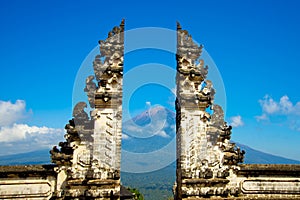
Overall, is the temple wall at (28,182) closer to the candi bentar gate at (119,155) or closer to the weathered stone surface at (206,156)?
the candi bentar gate at (119,155)

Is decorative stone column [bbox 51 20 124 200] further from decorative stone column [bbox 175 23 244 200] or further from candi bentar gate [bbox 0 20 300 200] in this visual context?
decorative stone column [bbox 175 23 244 200]

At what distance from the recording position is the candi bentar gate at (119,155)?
1181 cm

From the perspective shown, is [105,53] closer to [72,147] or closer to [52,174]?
[72,147]

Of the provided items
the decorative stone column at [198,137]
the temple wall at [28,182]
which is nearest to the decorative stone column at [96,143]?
the temple wall at [28,182]

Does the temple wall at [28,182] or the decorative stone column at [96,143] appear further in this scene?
the temple wall at [28,182]

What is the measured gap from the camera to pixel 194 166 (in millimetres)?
12359

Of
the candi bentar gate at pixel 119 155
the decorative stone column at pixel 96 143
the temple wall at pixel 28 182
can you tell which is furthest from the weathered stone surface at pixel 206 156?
the temple wall at pixel 28 182

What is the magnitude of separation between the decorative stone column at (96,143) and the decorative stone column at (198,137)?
90.7 inches

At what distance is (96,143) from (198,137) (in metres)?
3.74

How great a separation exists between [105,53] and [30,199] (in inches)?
231

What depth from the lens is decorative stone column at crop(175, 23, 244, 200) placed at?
39.7ft

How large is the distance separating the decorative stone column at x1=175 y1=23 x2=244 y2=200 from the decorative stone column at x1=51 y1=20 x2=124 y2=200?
2.31 metres

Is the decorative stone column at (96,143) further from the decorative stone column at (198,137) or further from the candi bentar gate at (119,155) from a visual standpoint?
the decorative stone column at (198,137)

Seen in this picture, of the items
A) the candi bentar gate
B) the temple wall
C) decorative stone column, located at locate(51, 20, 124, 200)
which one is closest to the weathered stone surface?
the candi bentar gate
